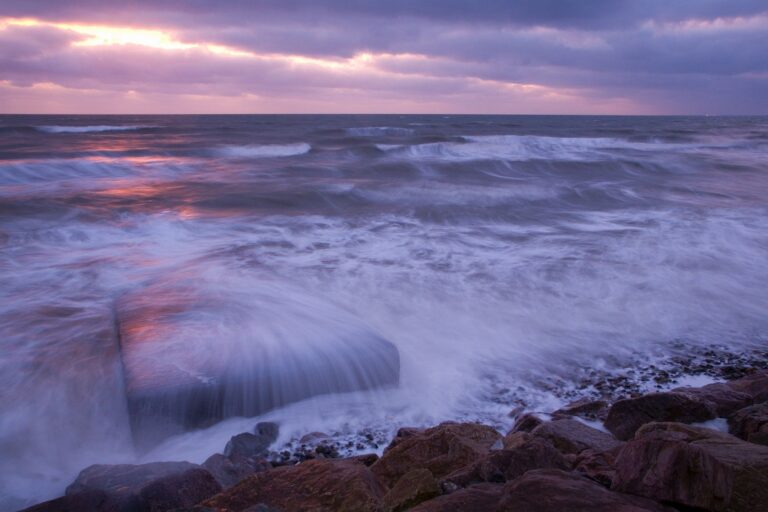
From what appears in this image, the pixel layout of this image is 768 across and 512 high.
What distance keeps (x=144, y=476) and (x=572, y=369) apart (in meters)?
3.58

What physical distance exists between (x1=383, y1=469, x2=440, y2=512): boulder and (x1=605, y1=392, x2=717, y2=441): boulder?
1785 mm

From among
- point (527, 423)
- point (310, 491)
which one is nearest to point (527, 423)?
point (527, 423)

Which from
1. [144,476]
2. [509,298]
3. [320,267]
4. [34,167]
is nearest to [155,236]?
[320,267]

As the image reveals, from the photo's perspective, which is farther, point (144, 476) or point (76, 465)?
point (76, 465)

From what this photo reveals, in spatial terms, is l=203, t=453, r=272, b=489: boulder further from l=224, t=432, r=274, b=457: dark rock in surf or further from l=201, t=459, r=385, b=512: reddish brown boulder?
l=201, t=459, r=385, b=512: reddish brown boulder

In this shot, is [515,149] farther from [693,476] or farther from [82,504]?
[82,504]

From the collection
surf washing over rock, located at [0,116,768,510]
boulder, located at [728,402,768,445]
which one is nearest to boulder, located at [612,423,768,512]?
boulder, located at [728,402,768,445]

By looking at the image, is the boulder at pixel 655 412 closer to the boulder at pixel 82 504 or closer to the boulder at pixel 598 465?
the boulder at pixel 598 465

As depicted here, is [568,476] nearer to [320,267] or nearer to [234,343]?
[234,343]

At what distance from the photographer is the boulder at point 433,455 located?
3.08m

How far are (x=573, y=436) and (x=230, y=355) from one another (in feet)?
9.14

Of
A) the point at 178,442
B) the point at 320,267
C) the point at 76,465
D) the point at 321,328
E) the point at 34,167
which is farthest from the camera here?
the point at 34,167

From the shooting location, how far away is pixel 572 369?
5.11 metres

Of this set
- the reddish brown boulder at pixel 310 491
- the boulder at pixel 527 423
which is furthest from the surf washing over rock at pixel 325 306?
the reddish brown boulder at pixel 310 491
